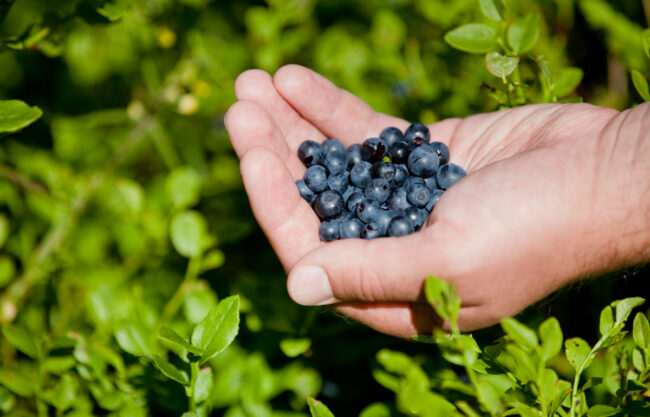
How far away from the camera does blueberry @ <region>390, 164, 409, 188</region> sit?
189 centimetres

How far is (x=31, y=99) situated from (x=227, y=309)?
2.36 m

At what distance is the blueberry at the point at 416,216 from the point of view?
5.49 ft

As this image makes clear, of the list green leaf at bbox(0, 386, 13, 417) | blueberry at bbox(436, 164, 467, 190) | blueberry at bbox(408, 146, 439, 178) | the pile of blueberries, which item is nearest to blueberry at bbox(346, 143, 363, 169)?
the pile of blueberries

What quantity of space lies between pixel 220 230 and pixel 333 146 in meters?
0.53

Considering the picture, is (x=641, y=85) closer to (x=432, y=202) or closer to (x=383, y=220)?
(x=432, y=202)

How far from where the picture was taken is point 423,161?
181 cm

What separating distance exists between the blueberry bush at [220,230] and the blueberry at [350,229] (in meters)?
0.25

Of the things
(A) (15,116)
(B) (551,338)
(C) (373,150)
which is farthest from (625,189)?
(A) (15,116)

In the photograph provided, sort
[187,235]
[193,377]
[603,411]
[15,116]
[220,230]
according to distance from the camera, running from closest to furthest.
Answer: [603,411], [193,377], [15,116], [187,235], [220,230]

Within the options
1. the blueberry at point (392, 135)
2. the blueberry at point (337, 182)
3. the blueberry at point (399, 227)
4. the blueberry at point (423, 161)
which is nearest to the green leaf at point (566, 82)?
the blueberry at point (423, 161)

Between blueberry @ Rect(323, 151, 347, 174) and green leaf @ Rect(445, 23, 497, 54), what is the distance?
0.57m

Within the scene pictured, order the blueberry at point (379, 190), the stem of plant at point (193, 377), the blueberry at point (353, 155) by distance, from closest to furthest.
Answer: the stem of plant at point (193, 377)
the blueberry at point (379, 190)
the blueberry at point (353, 155)

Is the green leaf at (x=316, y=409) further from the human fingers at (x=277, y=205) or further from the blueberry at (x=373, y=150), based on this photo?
the blueberry at (x=373, y=150)

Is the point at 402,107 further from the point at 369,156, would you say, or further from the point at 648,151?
the point at 648,151
